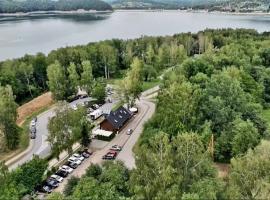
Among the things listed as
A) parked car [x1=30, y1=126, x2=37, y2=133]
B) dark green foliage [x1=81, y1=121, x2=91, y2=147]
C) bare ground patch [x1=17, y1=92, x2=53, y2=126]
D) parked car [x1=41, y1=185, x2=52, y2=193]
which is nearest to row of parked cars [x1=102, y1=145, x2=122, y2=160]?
dark green foliage [x1=81, y1=121, x2=91, y2=147]

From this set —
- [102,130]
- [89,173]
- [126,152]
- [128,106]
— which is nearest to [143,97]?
[128,106]

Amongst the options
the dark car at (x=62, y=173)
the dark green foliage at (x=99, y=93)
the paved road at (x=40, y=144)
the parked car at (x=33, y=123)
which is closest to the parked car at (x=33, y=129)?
the paved road at (x=40, y=144)

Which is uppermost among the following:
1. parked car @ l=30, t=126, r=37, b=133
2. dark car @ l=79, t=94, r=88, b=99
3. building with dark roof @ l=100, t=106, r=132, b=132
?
building with dark roof @ l=100, t=106, r=132, b=132

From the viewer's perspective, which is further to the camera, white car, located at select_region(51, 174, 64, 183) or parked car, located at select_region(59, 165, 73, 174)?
parked car, located at select_region(59, 165, 73, 174)

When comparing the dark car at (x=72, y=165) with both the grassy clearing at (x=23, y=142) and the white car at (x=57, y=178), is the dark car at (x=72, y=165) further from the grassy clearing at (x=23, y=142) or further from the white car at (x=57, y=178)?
the grassy clearing at (x=23, y=142)

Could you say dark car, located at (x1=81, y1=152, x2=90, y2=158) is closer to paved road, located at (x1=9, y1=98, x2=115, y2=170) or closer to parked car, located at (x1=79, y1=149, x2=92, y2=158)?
parked car, located at (x1=79, y1=149, x2=92, y2=158)

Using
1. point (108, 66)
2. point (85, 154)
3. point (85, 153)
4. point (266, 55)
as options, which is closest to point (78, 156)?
point (85, 154)
